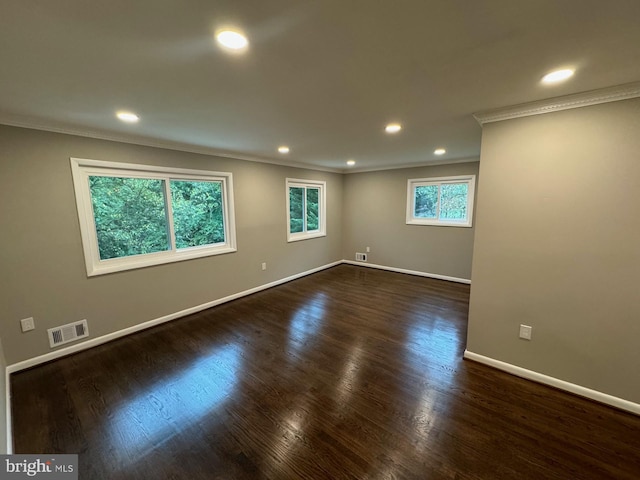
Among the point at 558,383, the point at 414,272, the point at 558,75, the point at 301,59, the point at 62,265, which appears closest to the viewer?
the point at 301,59

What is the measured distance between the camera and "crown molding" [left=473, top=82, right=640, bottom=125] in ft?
5.48

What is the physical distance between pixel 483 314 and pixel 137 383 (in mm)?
3181

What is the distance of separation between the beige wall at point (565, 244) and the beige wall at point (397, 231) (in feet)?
8.51

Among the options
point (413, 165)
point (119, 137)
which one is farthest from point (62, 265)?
point (413, 165)

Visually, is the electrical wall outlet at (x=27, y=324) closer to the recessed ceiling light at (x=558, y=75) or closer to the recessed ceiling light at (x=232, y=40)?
the recessed ceiling light at (x=232, y=40)

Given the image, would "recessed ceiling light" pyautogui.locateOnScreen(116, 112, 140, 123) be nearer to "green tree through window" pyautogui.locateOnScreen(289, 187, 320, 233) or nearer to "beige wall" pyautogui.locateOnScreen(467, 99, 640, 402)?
"green tree through window" pyautogui.locateOnScreen(289, 187, 320, 233)

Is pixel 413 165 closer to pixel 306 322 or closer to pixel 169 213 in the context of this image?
pixel 306 322

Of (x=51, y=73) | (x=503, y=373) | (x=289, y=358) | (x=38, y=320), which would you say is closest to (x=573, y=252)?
(x=503, y=373)

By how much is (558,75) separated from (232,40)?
187 cm

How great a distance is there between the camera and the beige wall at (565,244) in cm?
179

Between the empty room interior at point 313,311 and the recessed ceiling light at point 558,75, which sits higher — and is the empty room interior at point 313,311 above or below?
below

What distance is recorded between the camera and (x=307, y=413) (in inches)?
73.4

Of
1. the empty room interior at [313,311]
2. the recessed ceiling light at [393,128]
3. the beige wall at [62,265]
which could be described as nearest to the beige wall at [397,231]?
the empty room interior at [313,311]

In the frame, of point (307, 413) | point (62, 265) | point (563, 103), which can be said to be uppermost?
point (563, 103)
